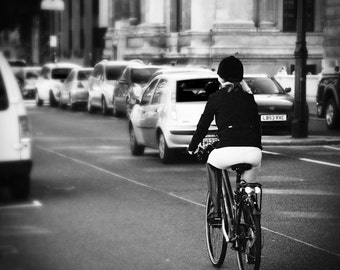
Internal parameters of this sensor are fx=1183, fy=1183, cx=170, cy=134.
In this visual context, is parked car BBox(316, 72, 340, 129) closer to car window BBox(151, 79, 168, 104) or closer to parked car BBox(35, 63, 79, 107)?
car window BBox(151, 79, 168, 104)

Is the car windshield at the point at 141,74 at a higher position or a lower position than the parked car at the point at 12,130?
lower

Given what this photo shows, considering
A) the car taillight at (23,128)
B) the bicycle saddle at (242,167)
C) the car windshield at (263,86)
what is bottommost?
the car windshield at (263,86)

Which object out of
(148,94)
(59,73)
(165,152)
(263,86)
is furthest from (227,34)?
(165,152)

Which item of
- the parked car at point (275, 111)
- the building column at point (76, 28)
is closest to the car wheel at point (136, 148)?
the parked car at point (275, 111)

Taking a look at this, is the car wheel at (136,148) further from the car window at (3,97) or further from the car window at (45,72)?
the car window at (45,72)

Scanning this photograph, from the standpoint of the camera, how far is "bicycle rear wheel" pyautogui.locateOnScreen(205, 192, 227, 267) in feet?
29.2

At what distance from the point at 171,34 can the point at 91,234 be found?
45.5 m

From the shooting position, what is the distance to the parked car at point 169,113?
60.1 ft

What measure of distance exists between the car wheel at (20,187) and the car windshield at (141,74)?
1859 cm

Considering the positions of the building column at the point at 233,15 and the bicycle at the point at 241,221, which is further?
the building column at the point at 233,15

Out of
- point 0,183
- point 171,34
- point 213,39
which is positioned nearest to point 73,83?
point 213,39

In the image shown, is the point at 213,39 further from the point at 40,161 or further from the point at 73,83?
the point at 40,161

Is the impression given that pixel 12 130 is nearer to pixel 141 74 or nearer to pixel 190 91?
pixel 190 91

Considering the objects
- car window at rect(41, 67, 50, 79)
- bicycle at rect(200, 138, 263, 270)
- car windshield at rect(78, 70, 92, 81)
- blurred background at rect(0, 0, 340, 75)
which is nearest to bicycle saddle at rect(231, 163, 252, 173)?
bicycle at rect(200, 138, 263, 270)
